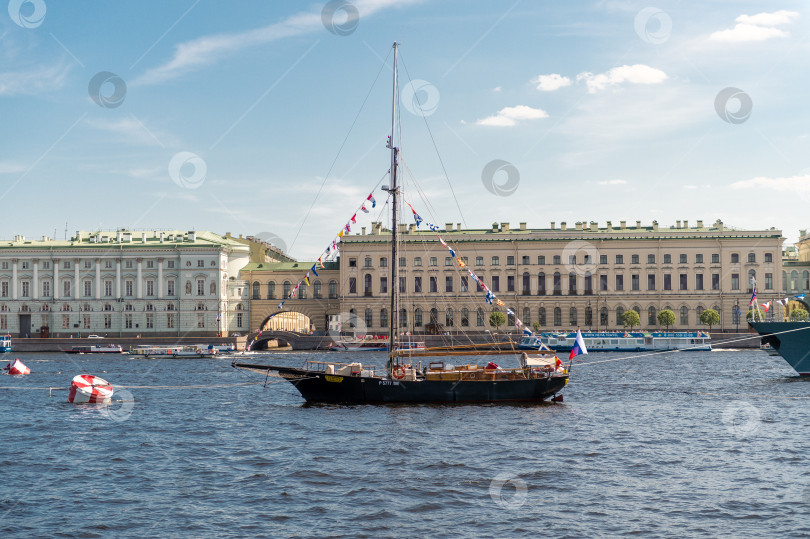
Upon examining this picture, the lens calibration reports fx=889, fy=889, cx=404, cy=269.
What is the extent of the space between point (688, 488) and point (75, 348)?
333ft

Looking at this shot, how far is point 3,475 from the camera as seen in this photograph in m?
27.0

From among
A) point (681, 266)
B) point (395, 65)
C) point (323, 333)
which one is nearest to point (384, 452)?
point (395, 65)

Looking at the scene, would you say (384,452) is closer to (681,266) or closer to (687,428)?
(687,428)

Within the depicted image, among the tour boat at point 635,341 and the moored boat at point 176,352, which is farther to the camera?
the tour boat at point 635,341
